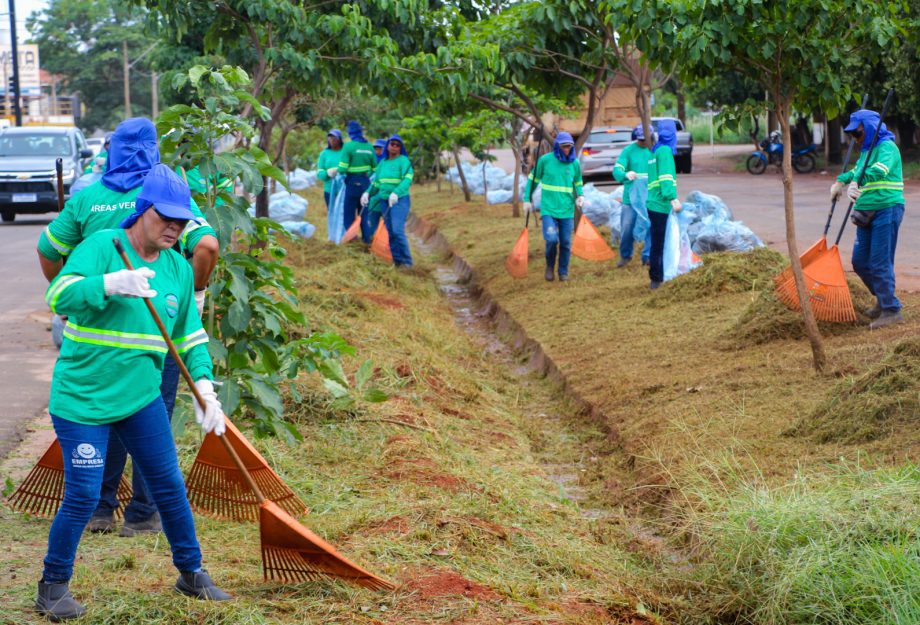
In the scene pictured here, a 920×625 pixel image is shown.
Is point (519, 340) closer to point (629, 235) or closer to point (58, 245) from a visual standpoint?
point (629, 235)

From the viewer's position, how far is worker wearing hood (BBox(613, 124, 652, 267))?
12.8 m

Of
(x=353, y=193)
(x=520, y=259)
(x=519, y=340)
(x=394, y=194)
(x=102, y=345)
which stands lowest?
(x=519, y=340)

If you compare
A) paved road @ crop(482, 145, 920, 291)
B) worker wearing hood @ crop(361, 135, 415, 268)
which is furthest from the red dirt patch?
worker wearing hood @ crop(361, 135, 415, 268)

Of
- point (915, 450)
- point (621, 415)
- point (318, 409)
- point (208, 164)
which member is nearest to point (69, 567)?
point (208, 164)

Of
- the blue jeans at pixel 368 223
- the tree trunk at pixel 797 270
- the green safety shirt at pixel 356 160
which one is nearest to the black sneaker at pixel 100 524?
the tree trunk at pixel 797 270

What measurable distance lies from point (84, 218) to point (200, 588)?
167 cm

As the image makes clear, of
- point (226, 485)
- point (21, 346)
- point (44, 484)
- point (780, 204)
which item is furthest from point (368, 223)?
point (226, 485)

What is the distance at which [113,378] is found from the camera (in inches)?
152

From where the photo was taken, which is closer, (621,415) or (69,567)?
(69,567)

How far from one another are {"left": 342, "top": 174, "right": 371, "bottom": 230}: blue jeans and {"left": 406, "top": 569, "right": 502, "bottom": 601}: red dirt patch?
456 inches

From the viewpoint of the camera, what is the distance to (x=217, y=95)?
18.5 ft

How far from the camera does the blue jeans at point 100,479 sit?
387 cm

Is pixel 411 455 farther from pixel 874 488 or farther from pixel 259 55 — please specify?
pixel 259 55

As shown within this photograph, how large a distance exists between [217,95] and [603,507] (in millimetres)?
3048
